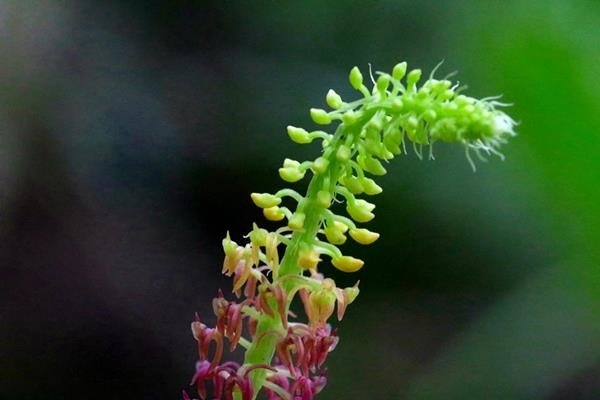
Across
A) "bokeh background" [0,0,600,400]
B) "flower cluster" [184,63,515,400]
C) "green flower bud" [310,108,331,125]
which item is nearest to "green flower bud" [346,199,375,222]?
"flower cluster" [184,63,515,400]

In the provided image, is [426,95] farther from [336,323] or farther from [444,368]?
[336,323]

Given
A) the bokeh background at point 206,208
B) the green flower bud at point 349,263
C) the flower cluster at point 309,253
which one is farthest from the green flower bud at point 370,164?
the bokeh background at point 206,208

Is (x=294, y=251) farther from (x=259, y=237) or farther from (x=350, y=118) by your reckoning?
(x=350, y=118)

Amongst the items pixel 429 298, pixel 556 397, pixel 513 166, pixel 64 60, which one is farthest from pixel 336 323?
pixel 64 60

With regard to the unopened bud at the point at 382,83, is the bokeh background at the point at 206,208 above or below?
above

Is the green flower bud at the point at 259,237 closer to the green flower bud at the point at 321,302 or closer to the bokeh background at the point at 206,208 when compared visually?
the green flower bud at the point at 321,302

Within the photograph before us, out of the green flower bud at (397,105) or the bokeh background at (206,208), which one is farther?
the bokeh background at (206,208)

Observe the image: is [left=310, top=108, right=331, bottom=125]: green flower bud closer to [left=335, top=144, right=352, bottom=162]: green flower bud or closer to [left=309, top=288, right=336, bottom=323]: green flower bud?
[left=335, top=144, right=352, bottom=162]: green flower bud

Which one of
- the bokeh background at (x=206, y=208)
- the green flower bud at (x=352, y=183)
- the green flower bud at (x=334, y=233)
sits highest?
the bokeh background at (x=206, y=208)
